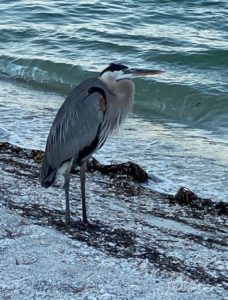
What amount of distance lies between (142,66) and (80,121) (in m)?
7.81

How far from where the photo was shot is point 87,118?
18.6 ft

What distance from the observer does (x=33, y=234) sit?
5.25m

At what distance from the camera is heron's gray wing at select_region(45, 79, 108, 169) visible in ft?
18.5

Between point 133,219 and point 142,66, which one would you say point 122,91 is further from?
point 142,66

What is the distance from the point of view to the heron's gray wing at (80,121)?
18.5ft

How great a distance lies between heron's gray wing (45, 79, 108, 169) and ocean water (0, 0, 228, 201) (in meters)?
1.84

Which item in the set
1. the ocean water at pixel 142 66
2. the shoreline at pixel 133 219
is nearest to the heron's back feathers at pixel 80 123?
the shoreline at pixel 133 219

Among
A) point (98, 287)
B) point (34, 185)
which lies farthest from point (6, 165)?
point (98, 287)

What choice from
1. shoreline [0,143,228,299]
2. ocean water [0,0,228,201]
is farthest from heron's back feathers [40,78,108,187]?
ocean water [0,0,228,201]

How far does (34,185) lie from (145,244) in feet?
5.13

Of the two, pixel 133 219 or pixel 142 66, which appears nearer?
pixel 133 219

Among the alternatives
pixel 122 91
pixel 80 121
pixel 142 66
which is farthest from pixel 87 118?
pixel 142 66

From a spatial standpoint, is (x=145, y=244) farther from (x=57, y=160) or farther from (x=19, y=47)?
(x=19, y=47)

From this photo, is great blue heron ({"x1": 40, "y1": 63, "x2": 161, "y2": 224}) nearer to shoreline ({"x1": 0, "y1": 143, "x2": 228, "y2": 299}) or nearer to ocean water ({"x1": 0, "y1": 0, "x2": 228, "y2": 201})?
shoreline ({"x1": 0, "y1": 143, "x2": 228, "y2": 299})
